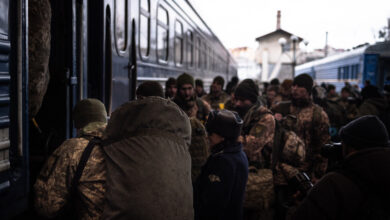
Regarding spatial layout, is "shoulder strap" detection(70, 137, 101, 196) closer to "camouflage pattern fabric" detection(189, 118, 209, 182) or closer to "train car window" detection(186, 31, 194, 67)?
"camouflage pattern fabric" detection(189, 118, 209, 182)

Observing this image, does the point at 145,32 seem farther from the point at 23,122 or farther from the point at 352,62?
the point at 352,62

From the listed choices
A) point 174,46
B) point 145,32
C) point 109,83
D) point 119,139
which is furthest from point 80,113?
point 174,46

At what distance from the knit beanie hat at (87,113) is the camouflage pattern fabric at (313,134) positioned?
2.63 meters

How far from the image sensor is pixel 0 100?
6.68 ft

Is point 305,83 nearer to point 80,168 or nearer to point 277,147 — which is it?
point 277,147

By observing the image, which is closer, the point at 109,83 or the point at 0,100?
the point at 0,100

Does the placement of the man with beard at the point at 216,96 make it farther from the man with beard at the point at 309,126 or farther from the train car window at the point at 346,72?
the train car window at the point at 346,72

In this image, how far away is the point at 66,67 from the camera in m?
3.03

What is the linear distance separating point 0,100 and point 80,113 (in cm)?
40

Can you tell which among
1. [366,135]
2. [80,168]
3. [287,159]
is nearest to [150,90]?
[287,159]

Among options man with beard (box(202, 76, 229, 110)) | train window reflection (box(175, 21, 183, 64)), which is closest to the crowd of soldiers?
train window reflection (box(175, 21, 183, 64))

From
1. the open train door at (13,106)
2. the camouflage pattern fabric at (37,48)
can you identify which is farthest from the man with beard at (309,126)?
the open train door at (13,106)

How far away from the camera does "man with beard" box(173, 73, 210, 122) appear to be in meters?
4.73

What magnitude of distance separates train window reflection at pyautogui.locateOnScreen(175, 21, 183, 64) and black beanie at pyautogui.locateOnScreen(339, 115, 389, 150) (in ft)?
16.3
